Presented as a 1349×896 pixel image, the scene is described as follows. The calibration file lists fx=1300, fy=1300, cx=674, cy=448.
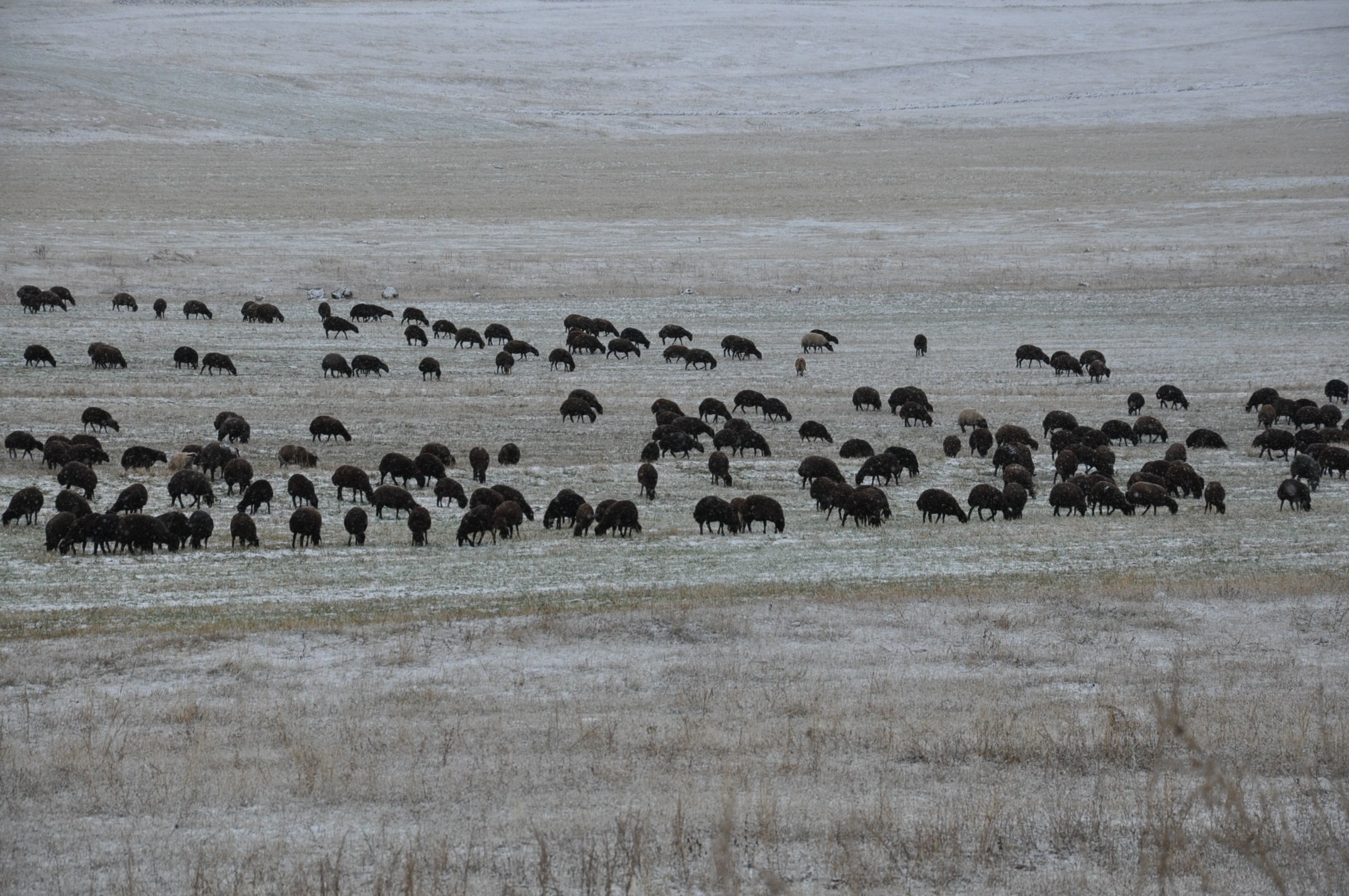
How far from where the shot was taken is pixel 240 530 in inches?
744

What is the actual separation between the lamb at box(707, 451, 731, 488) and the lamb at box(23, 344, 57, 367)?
20.6 meters

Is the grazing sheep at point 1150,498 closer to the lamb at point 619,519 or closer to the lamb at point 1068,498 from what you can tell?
the lamb at point 1068,498

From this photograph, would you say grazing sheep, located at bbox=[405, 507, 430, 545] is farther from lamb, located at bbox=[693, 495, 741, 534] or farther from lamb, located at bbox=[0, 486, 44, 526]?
lamb, located at bbox=[0, 486, 44, 526]

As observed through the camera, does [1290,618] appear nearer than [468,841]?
No

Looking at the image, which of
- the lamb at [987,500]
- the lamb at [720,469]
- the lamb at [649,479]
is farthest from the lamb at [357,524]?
the lamb at [987,500]

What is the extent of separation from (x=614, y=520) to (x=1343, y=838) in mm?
13233

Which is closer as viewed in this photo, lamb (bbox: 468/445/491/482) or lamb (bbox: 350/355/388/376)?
lamb (bbox: 468/445/491/482)

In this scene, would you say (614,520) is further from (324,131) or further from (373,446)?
(324,131)

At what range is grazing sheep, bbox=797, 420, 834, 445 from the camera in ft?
96.5

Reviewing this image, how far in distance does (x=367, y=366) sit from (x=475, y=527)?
17859 mm

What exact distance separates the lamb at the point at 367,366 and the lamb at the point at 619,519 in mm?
17872

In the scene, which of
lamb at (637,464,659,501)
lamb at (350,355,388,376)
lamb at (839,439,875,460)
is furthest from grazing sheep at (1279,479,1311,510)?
lamb at (350,355,388,376)

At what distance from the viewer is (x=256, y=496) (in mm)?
21266

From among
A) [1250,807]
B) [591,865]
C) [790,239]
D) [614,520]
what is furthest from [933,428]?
[790,239]
